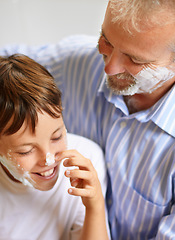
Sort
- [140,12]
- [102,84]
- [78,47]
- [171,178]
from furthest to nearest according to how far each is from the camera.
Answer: [78,47]
[102,84]
[171,178]
[140,12]

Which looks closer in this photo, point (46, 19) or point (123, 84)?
point (123, 84)

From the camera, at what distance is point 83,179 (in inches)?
31.6

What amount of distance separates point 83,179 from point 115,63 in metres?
0.34

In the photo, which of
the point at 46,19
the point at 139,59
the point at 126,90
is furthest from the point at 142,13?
the point at 46,19

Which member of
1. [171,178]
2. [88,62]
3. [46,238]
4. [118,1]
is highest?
[118,1]

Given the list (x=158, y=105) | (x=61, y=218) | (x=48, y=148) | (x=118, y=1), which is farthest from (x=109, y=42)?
(x=61, y=218)

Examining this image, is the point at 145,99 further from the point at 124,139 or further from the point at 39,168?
the point at 39,168

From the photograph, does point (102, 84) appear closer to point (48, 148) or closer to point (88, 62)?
point (88, 62)

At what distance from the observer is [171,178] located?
860 millimetres

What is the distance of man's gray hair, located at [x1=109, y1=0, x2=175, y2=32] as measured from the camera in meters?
0.70

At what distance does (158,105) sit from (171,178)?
0.22 meters

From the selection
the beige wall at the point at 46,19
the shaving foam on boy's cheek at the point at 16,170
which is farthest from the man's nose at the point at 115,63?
the beige wall at the point at 46,19

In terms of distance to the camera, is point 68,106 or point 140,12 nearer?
point 140,12

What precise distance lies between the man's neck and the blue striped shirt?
4 centimetres
